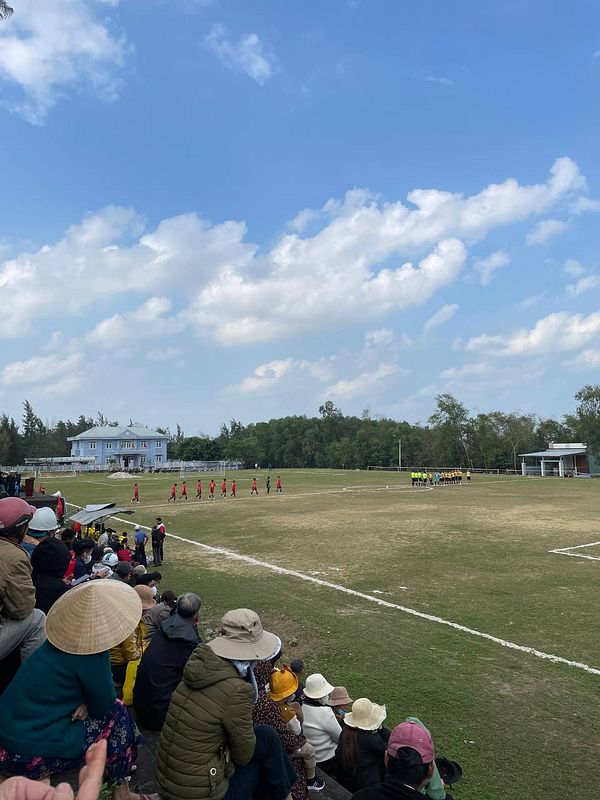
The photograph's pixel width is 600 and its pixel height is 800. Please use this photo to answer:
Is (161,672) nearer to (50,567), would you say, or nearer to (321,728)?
(321,728)

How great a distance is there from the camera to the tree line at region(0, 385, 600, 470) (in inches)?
3285

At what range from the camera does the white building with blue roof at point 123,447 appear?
99.3 meters

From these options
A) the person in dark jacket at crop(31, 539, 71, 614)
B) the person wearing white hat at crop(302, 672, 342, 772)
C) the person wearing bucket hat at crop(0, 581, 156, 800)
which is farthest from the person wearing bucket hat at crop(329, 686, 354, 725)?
the person in dark jacket at crop(31, 539, 71, 614)

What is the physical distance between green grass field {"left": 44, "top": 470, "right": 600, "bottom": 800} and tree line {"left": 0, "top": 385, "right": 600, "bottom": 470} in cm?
5654

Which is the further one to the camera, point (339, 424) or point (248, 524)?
point (339, 424)

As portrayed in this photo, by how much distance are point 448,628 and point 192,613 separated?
5650 mm

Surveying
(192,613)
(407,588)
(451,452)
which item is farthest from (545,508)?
(451,452)

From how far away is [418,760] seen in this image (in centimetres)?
302

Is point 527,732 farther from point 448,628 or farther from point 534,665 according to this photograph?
point 448,628

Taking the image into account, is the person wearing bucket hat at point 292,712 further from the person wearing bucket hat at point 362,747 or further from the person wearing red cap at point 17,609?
the person wearing red cap at point 17,609

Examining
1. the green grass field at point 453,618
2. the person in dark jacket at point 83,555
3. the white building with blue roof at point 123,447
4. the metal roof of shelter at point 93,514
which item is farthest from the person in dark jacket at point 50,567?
the white building with blue roof at point 123,447

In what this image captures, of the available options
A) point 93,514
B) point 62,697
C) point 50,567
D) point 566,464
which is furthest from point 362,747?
point 566,464

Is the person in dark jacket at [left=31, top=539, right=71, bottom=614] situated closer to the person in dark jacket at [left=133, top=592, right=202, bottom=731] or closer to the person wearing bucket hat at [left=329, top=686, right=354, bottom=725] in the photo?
the person in dark jacket at [left=133, top=592, right=202, bottom=731]

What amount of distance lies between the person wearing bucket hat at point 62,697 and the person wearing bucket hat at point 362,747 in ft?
6.07
